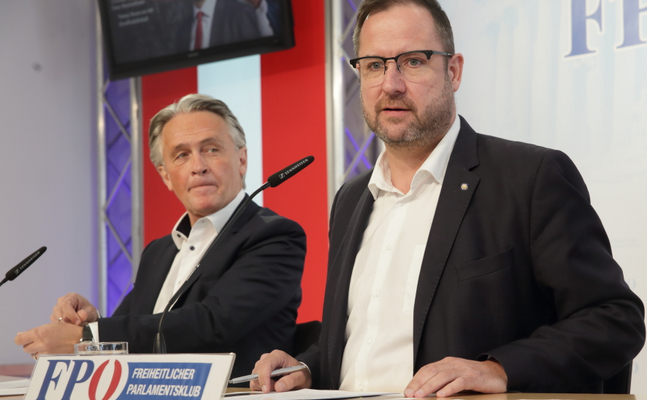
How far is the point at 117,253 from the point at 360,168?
1.87 meters

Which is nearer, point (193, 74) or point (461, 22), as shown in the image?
point (461, 22)

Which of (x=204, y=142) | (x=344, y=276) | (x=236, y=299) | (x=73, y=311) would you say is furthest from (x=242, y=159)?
(x=344, y=276)

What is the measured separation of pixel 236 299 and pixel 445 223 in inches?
35.1

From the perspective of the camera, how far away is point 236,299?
218 cm

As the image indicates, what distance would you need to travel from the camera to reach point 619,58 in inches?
108

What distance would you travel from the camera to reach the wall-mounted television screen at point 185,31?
12.1ft

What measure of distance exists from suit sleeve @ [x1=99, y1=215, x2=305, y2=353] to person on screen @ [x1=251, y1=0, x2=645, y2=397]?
48 centimetres

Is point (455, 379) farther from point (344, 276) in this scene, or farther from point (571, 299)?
point (344, 276)

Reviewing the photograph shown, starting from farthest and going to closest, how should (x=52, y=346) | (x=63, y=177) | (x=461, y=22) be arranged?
(x=63, y=177), (x=461, y=22), (x=52, y=346)

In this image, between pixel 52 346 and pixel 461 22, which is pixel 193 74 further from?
pixel 52 346

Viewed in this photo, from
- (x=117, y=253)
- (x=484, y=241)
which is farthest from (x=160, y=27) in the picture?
(x=484, y=241)

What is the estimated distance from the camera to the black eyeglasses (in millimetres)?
1659

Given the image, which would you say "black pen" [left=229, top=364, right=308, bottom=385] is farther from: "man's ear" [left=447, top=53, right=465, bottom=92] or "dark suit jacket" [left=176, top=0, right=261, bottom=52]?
"dark suit jacket" [left=176, top=0, right=261, bottom=52]

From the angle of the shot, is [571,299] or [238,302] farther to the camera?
[238,302]
